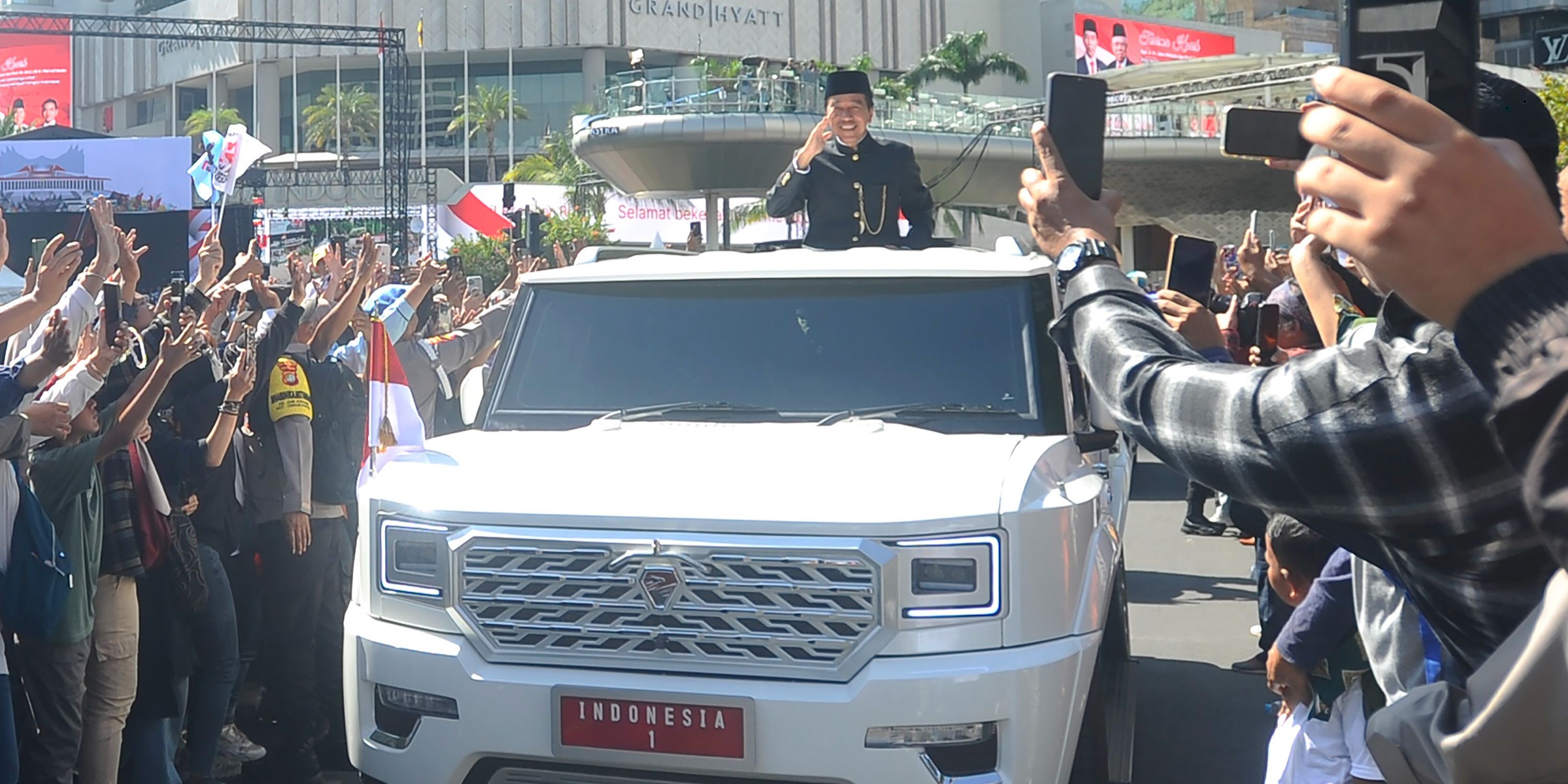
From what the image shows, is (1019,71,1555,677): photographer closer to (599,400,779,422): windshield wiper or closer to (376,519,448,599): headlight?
(376,519,448,599): headlight

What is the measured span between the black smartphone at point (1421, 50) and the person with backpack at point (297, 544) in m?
5.60

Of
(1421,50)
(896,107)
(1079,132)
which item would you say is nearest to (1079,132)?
(1079,132)

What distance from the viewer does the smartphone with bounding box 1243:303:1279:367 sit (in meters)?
3.00

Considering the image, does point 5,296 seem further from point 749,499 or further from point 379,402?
point 749,499

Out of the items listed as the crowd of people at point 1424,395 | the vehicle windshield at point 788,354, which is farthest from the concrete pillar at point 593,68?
the crowd of people at point 1424,395

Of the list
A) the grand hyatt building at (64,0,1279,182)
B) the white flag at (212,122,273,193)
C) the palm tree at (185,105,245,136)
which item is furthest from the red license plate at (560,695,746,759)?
the palm tree at (185,105,245,136)

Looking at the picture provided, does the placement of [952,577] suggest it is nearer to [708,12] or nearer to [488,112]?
[488,112]

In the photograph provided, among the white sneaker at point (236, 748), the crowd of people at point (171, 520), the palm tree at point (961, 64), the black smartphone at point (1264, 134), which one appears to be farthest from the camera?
the palm tree at point (961, 64)

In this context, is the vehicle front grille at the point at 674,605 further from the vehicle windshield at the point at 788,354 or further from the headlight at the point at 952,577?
the vehicle windshield at the point at 788,354

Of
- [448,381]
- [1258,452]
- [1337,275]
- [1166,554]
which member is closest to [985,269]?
[1337,275]

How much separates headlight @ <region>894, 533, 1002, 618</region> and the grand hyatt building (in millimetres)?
75527

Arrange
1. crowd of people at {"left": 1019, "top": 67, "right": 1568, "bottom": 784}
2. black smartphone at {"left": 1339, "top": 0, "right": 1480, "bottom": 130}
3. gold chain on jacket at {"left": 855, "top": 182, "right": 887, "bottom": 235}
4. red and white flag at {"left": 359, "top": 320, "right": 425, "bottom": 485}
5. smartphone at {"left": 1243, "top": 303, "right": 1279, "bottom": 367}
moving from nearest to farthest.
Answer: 1. crowd of people at {"left": 1019, "top": 67, "right": 1568, "bottom": 784}
2. black smartphone at {"left": 1339, "top": 0, "right": 1480, "bottom": 130}
3. smartphone at {"left": 1243, "top": 303, "right": 1279, "bottom": 367}
4. red and white flag at {"left": 359, "top": 320, "right": 425, "bottom": 485}
5. gold chain on jacket at {"left": 855, "top": 182, "right": 887, "bottom": 235}

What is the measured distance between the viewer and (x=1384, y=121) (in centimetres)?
121

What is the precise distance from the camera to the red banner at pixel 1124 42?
96812 millimetres
